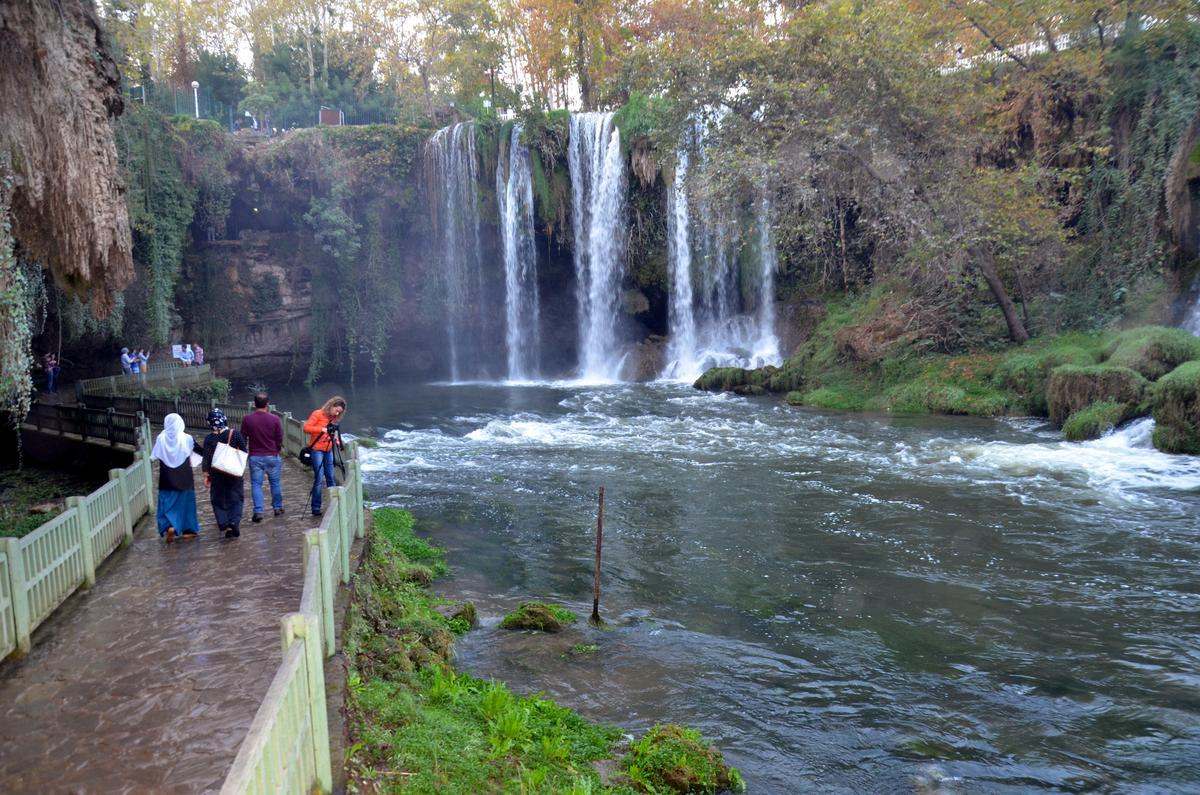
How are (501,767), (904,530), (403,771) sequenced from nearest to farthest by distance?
(403,771)
(501,767)
(904,530)

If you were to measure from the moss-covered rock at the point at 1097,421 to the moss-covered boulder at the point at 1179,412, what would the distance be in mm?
1059

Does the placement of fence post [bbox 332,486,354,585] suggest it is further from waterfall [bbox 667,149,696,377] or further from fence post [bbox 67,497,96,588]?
waterfall [bbox 667,149,696,377]

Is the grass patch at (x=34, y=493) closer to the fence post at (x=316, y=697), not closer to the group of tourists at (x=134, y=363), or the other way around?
the group of tourists at (x=134, y=363)

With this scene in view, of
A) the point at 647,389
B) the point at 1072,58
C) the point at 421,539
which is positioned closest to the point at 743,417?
the point at 647,389

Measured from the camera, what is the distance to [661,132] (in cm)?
2442

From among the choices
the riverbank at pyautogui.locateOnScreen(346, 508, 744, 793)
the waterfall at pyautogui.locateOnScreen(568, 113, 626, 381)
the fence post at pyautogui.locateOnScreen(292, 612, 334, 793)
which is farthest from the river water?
the waterfall at pyautogui.locateOnScreen(568, 113, 626, 381)

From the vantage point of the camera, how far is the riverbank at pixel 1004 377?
16.9 m

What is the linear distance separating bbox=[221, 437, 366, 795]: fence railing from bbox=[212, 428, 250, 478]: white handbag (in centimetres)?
338

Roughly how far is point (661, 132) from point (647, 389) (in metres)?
Result: 8.85

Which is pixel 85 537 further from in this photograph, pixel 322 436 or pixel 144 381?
pixel 144 381

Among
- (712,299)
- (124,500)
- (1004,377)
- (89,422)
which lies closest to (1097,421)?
(1004,377)

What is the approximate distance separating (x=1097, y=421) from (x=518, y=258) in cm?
2279

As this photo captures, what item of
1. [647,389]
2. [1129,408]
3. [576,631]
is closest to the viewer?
[576,631]

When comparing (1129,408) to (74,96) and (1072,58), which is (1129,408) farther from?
(74,96)
